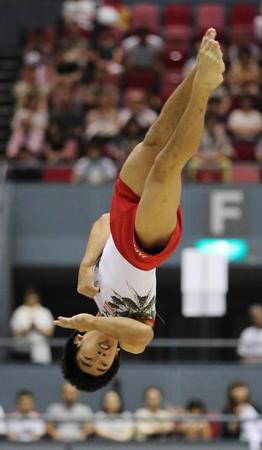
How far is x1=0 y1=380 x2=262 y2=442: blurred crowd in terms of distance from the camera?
13.0 m

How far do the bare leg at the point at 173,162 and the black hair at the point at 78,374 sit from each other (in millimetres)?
752

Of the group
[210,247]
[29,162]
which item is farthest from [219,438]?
[29,162]

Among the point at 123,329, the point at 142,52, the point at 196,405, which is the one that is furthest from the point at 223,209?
the point at 123,329

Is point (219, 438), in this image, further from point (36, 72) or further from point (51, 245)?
point (36, 72)

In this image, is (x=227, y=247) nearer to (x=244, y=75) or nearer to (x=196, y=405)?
(x=244, y=75)

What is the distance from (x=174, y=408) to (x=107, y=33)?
21.6 ft

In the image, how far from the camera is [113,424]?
13.2m

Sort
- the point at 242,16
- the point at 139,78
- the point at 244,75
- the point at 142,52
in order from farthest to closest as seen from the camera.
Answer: the point at 242,16 < the point at 142,52 < the point at 139,78 < the point at 244,75

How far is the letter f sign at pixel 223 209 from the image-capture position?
1590 cm

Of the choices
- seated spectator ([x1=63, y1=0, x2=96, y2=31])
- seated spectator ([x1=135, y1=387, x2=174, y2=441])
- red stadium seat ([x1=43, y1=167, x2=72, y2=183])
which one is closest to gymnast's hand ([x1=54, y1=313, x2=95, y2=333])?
seated spectator ([x1=135, y1=387, x2=174, y2=441])

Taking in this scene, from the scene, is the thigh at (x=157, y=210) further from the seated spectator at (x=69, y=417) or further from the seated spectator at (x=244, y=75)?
the seated spectator at (x=244, y=75)

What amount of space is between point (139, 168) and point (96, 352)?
1.13 metres

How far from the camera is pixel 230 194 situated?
625 inches

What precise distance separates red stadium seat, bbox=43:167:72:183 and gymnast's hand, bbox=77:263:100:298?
848 cm
